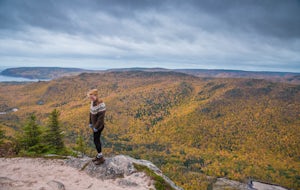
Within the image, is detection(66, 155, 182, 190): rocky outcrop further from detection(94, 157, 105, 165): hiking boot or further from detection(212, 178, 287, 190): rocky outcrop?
detection(212, 178, 287, 190): rocky outcrop

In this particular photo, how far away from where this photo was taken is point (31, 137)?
81.1 feet

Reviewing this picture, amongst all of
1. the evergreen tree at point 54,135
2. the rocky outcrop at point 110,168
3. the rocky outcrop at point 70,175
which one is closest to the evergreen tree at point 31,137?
the evergreen tree at point 54,135

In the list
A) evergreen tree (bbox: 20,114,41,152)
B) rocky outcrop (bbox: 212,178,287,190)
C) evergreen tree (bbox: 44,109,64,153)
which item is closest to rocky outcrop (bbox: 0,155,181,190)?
evergreen tree (bbox: 20,114,41,152)

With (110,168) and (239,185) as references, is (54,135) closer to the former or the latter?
(110,168)

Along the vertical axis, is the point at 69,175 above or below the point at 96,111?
below

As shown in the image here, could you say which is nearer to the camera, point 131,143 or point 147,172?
point 147,172

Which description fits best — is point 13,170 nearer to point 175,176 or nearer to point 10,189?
point 10,189

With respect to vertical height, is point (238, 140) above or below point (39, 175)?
below

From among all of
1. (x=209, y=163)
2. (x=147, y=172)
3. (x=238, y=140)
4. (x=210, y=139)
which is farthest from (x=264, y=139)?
(x=147, y=172)

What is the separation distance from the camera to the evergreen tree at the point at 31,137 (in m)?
23.9

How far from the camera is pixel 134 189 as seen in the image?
13180 millimetres

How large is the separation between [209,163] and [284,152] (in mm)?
62045

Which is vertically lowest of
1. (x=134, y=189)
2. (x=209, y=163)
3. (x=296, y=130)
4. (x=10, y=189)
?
(x=209, y=163)

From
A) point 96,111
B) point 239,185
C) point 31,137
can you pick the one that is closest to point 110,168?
point 96,111
